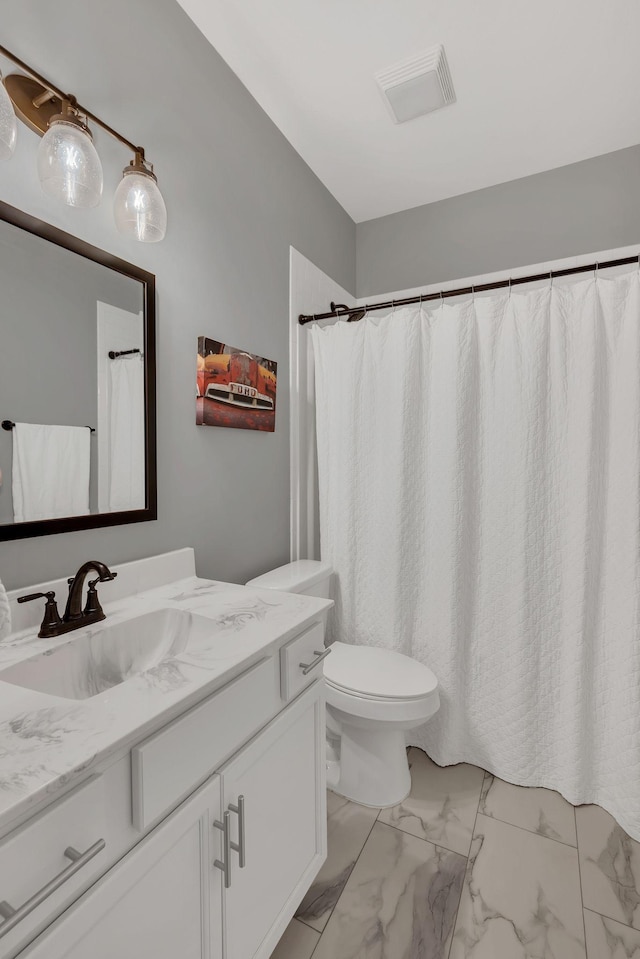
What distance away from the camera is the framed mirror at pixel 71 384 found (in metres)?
1.00

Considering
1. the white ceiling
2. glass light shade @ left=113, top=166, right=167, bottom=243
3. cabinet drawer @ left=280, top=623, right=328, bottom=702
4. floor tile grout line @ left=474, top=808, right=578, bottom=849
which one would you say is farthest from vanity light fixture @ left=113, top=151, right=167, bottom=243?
floor tile grout line @ left=474, top=808, right=578, bottom=849

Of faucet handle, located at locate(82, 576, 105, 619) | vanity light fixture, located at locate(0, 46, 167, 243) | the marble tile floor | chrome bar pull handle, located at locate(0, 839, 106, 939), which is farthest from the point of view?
the marble tile floor

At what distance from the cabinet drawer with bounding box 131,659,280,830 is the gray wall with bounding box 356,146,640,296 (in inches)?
88.3

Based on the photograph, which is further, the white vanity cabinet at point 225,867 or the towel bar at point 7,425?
the towel bar at point 7,425

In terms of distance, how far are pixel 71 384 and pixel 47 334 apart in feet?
0.39

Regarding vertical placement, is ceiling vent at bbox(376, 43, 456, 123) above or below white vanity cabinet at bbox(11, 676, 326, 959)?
above

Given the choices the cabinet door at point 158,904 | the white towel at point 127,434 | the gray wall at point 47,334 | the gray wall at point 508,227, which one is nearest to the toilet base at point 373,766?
the cabinet door at point 158,904

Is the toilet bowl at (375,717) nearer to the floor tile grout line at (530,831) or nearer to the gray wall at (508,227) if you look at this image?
the floor tile grout line at (530,831)

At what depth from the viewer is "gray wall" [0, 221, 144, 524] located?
99 cm

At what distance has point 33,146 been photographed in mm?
1014

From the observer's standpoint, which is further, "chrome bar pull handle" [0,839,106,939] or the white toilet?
the white toilet

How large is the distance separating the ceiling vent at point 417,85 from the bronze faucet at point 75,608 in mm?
1922

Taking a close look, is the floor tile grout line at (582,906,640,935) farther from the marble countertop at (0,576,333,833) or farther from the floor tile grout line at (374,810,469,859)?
the marble countertop at (0,576,333,833)

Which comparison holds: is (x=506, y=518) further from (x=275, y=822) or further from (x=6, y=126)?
(x=6, y=126)
